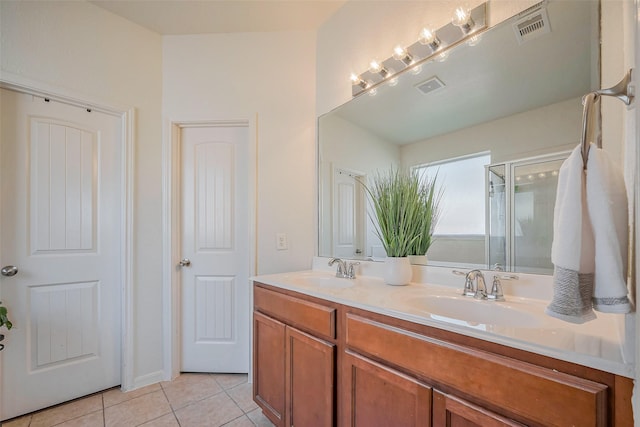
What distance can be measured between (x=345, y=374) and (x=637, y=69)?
116 cm

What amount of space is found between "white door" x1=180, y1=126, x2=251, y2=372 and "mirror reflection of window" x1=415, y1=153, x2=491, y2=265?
139 cm

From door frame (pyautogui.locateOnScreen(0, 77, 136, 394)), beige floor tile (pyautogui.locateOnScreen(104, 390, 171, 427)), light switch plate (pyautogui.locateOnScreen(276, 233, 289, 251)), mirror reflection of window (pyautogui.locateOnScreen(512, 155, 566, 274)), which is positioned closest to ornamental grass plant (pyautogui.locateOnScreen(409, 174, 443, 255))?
mirror reflection of window (pyautogui.locateOnScreen(512, 155, 566, 274))

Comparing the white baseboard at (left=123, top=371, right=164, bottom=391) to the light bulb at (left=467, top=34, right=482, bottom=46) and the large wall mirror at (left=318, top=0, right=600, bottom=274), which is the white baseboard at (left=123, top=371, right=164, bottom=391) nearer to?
the large wall mirror at (left=318, top=0, right=600, bottom=274)

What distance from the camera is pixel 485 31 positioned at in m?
1.23

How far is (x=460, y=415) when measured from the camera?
0.76m

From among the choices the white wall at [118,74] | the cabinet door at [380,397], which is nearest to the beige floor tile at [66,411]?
the white wall at [118,74]

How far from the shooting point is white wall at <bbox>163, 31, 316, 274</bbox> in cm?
211

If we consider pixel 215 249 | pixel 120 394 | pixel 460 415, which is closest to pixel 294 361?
pixel 460 415

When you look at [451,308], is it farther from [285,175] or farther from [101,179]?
[101,179]

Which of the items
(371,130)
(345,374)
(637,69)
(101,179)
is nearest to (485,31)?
(371,130)

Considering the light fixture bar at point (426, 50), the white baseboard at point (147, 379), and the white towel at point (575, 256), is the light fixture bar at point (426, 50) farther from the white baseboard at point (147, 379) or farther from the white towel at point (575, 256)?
the white baseboard at point (147, 379)

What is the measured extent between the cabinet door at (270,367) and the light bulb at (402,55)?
1541mm

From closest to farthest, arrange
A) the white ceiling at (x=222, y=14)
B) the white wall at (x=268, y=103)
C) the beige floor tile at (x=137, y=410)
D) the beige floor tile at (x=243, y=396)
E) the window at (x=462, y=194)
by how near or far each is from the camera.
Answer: the window at (x=462, y=194) → the beige floor tile at (x=137, y=410) → the beige floor tile at (x=243, y=396) → the white ceiling at (x=222, y=14) → the white wall at (x=268, y=103)

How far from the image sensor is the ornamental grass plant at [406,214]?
1.41 meters
